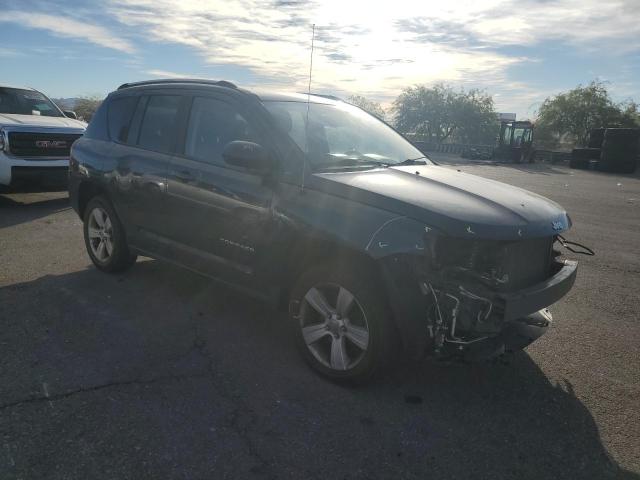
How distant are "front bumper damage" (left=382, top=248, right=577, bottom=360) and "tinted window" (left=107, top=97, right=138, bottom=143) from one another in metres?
3.34

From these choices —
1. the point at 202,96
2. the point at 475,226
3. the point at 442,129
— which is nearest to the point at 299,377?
the point at 475,226

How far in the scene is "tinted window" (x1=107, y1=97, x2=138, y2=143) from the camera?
5.03 meters

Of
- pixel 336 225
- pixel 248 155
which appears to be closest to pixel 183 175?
pixel 248 155

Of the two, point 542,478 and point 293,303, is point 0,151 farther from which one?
point 542,478

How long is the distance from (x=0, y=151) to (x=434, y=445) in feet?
27.4

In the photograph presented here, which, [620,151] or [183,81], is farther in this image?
[620,151]

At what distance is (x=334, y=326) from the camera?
3.29 metres

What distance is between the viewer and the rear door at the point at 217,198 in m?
3.66

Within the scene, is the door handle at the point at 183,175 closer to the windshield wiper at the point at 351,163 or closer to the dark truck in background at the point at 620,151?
the windshield wiper at the point at 351,163

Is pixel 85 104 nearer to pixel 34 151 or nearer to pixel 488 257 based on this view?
pixel 34 151

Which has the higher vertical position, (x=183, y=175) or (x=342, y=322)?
(x=183, y=175)

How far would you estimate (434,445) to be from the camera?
279 cm

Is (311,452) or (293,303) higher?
(293,303)

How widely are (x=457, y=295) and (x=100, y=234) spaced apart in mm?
3982
